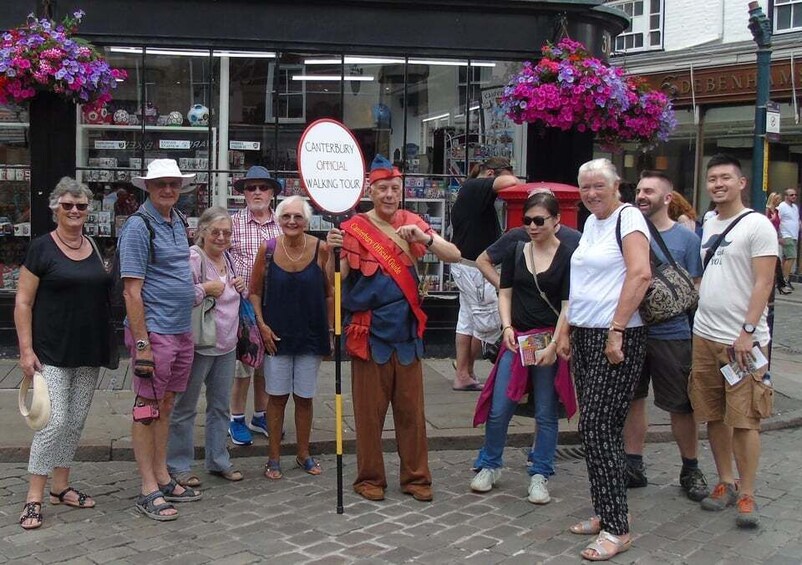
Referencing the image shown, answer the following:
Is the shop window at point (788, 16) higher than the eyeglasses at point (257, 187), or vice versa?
the shop window at point (788, 16)

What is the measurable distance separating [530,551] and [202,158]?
5.98 metres

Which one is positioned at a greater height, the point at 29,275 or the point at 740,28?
the point at 740,28

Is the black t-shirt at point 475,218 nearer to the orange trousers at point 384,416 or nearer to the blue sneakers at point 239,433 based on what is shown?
the orange trousers at point 384,416

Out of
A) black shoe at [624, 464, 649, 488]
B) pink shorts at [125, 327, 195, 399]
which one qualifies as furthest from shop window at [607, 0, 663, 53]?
pink shorts at [125, 327, 195, 399]

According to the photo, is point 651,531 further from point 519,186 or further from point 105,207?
point 105,207

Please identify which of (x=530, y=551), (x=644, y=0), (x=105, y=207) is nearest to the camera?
(x=530, y=551)

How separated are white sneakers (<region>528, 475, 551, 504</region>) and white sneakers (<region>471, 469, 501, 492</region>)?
10.1 inches

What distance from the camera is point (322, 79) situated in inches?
369

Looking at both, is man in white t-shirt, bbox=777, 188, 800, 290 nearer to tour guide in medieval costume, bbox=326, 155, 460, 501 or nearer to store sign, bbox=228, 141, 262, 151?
store sign, bbox=228, 141, 262, 151

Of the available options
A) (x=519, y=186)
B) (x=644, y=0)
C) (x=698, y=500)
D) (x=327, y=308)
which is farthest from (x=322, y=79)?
(x=644, y=0)

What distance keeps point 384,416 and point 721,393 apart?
197 centimetres

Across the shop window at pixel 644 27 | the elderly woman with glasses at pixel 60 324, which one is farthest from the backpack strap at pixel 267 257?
the shop window at pixel 644 27

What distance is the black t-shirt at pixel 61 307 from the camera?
497 cm

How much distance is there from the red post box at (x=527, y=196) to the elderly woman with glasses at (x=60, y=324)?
9.50 feet
